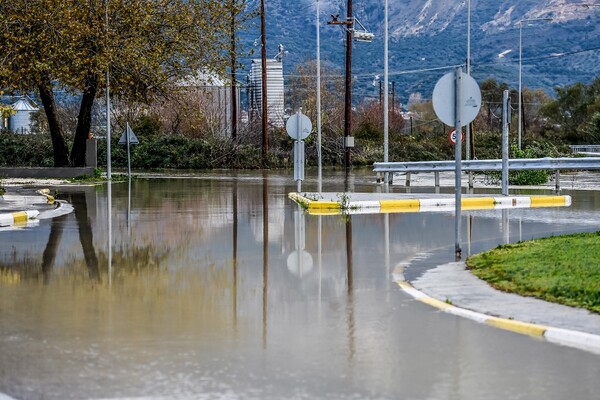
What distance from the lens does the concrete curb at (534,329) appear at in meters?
9.57

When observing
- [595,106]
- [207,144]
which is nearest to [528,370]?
[207,144]

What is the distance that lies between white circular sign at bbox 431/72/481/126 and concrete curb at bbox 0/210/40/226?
1008cm

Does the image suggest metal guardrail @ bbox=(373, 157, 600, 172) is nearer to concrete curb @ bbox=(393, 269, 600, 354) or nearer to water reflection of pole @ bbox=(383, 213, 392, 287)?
water reflection of pole @ bbox=(383, 213, 392, 287)

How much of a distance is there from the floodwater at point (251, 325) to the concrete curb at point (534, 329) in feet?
0.53

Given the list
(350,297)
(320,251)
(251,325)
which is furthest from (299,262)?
(251,325)

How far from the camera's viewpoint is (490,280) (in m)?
13.4

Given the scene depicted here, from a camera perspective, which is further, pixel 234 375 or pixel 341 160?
pixel 341 160

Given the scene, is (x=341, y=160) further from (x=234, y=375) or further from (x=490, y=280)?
(x=234, y=375)

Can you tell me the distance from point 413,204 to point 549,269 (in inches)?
568

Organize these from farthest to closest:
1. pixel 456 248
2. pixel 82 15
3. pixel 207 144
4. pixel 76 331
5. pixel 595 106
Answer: pixel 595 106 < pixel 207 144 < pixel 82 15 < pixel 456 248 < pixel 76 331

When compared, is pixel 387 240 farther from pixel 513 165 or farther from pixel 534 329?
pixel 513 165

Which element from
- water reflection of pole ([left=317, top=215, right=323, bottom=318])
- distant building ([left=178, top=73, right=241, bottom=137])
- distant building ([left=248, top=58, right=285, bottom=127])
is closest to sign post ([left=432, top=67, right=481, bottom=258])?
water reflection of pole ([left=317, top=215, right=323, bottom=318])

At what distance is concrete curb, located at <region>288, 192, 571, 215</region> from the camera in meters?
26.9

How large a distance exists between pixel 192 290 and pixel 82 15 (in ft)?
115
